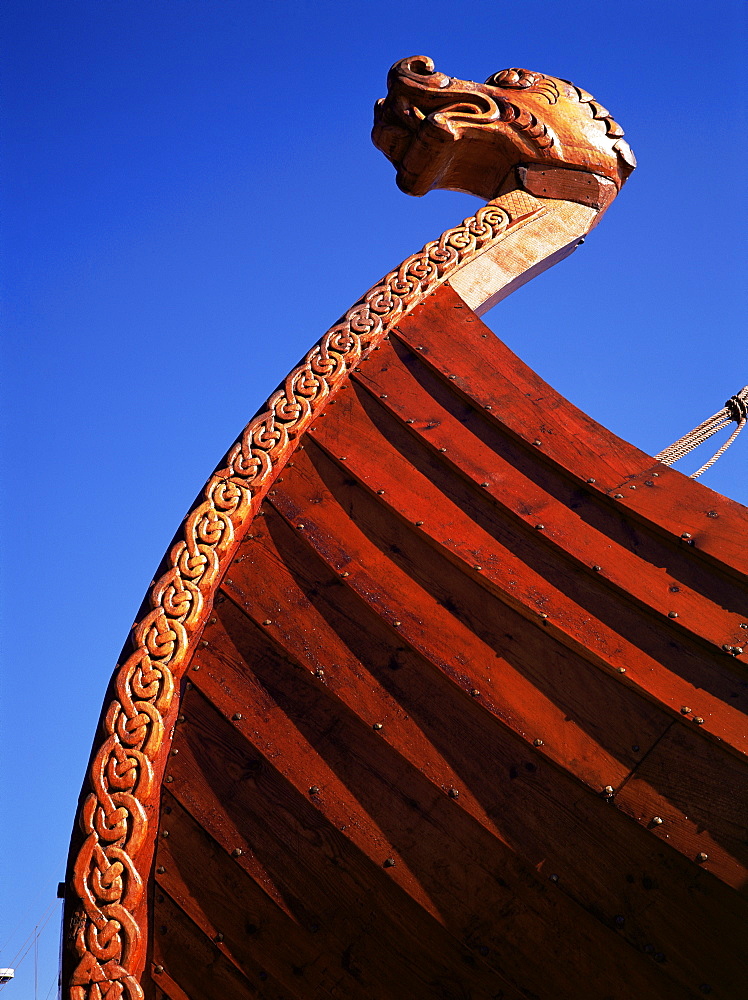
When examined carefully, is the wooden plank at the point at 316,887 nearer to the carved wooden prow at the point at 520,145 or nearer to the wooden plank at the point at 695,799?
the wooden plank at the point at 695,799

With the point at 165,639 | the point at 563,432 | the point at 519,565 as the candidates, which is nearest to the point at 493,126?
the point at 563,432

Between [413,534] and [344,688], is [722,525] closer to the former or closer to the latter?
[413,534]

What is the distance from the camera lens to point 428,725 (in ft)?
6.60

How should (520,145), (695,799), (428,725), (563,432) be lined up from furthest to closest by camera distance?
(520,145), (563,432), (428,725), (695,799)

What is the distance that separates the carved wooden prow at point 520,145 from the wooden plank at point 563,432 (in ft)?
0.97

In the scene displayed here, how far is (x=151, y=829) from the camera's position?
6.57 feet

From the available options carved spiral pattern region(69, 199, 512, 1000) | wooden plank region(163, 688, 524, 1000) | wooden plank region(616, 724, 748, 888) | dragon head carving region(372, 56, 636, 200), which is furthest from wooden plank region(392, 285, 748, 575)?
wooden plank region(163, 688, 524, 1000)

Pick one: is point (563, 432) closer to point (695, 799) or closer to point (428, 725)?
point (428, 725)

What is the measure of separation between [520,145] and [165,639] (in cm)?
198

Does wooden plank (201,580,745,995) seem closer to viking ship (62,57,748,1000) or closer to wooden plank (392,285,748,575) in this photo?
viking ship (62,57,748,1000)

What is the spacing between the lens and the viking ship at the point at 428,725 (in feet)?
5.88

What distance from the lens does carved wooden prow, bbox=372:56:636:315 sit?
304 centimetres

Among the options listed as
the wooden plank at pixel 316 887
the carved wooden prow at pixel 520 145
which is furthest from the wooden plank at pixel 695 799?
the carved wooden prow at pixel 520 145

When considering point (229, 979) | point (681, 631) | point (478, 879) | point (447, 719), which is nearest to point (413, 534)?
point (447, 719)
